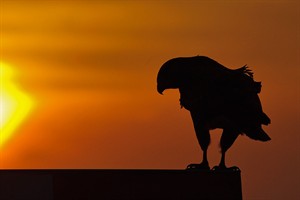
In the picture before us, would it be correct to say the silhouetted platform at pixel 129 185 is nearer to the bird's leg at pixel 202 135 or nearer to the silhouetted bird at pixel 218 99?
the silhouetted bird at pixel 218 99

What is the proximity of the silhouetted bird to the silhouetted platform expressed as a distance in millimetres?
2037

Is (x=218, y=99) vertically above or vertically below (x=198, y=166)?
above

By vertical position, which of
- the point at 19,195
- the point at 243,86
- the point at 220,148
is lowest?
the point at 19,195

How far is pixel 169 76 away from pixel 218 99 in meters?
1.62

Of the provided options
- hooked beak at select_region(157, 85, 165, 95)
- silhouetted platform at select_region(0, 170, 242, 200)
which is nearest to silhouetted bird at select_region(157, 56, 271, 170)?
hooked beak at select_region(157, 85, 165, 95)

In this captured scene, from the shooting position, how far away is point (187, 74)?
21.5 m

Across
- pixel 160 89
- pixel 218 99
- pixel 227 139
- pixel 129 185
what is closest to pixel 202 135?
pixel 227 139

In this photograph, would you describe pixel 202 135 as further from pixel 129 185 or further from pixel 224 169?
pixel 129 185

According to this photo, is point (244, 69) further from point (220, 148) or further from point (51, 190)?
point (51, 190)

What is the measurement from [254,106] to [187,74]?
82.9 inches

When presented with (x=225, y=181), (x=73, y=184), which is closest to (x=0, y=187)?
(x=73, y=184)

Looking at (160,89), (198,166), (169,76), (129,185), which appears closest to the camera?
(129,185)

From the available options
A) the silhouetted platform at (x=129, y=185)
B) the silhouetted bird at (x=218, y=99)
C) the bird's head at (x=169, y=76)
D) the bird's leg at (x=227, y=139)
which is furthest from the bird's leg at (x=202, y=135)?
the silhouetted platform at (x=129, y=185)

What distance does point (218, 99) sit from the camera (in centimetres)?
2103
